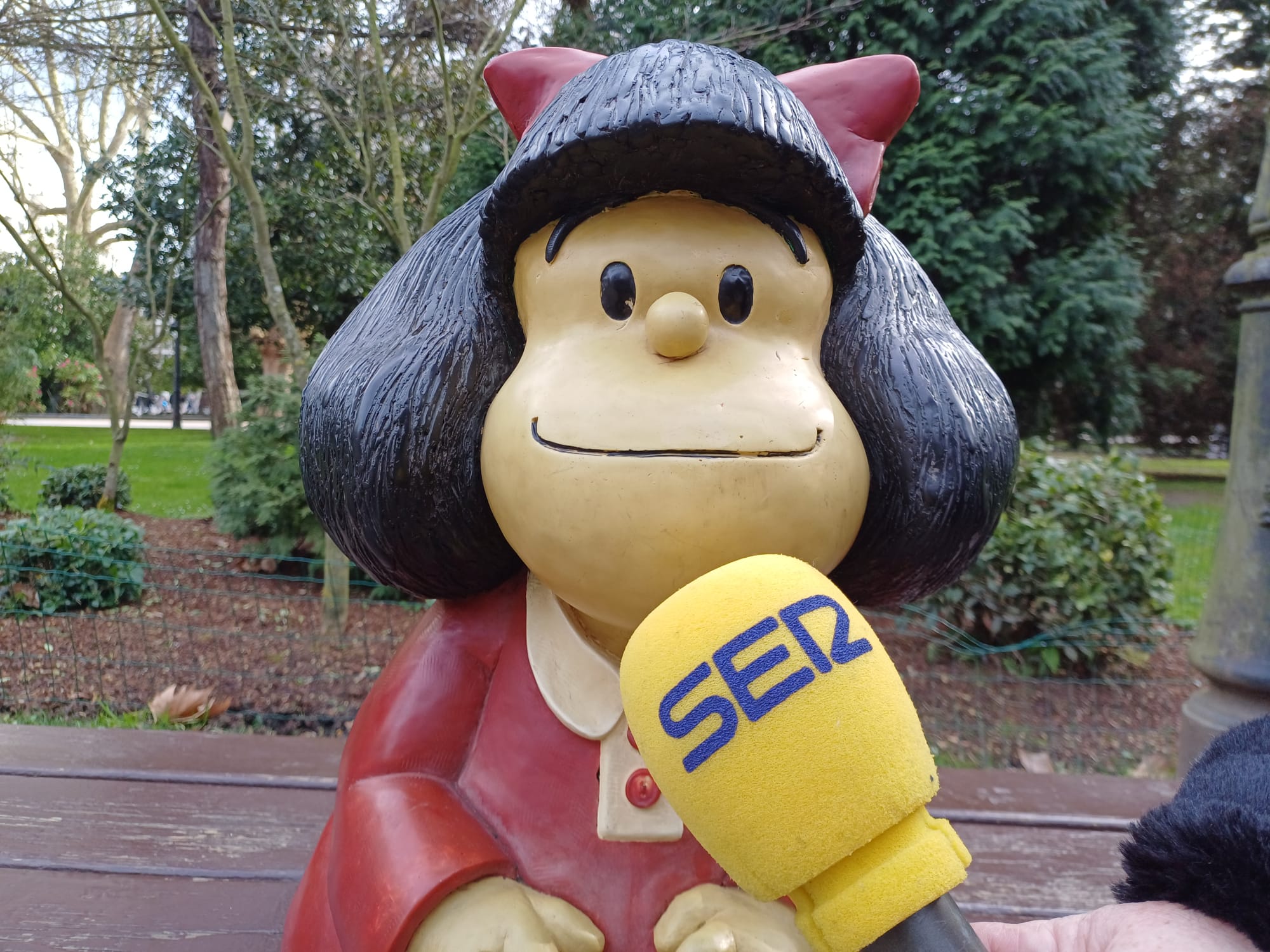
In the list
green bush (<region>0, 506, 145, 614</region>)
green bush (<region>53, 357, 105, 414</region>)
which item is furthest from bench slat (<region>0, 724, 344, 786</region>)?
green bush (<region>53, 357, 105, 414</region>)

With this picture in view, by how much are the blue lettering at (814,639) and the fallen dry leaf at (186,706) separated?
2.82 m

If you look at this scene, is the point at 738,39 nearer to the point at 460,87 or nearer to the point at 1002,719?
the point at 460,87

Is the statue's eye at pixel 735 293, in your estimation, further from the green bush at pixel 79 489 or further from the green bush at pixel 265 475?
the green bush at pixel 79 489

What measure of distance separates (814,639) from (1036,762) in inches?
108

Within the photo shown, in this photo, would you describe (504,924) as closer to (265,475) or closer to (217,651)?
(217,651)

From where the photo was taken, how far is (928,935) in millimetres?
558

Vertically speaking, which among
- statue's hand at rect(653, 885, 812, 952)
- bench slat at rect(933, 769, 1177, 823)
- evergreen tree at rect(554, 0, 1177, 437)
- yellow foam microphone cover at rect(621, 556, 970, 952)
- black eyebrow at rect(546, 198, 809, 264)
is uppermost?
evergreen tree at rect(554, 0, 1177, 437)

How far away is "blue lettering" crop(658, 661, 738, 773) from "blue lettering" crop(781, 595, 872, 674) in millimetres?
61

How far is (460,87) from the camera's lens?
4.18 meters

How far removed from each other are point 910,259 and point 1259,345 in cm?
167

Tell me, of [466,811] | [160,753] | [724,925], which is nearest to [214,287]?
[160,753]

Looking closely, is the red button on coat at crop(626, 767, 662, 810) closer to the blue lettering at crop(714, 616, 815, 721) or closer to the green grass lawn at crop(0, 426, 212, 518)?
the blue lettering at crop(714, 616, 815, 721)

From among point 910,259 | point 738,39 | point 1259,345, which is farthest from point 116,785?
point 738,39

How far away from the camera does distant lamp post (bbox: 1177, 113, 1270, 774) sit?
7.38 ft
